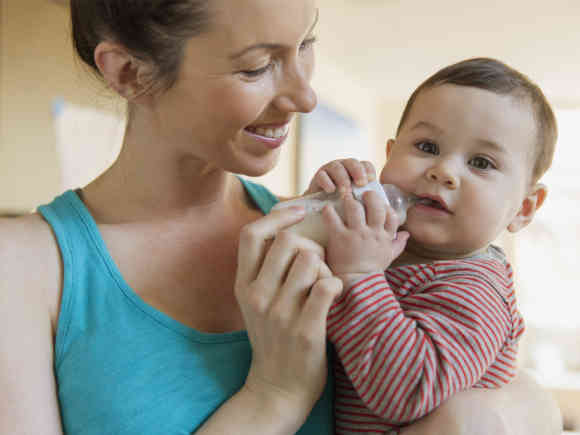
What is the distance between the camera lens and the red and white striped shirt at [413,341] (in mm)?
835

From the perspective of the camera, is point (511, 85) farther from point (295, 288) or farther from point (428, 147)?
point (295, 288)

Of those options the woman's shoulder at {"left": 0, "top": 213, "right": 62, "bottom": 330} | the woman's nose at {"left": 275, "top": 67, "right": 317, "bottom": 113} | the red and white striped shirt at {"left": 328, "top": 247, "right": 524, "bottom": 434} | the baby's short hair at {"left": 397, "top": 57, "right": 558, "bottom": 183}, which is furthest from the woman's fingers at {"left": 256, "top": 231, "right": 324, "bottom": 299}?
the baby's short hair at {"left": 397, "top": 57, "right": 558, "bottom": 183}

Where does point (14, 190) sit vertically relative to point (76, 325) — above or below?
below

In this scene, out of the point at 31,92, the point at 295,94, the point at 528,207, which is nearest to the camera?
the point at 295,94

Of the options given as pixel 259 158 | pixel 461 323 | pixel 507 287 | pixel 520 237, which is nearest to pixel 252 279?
pixel 259 158

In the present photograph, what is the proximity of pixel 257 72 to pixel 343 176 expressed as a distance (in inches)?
8.8

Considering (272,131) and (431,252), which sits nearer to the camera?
(272,131)

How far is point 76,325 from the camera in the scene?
2.98ft

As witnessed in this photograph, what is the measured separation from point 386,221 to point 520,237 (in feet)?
20.7

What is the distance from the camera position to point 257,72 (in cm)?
90

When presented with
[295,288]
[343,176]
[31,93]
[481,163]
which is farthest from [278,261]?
[31,93]

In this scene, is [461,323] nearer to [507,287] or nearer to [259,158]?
[507,287]

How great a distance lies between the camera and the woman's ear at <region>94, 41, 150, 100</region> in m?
0.95

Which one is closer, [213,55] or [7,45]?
[213,55]
